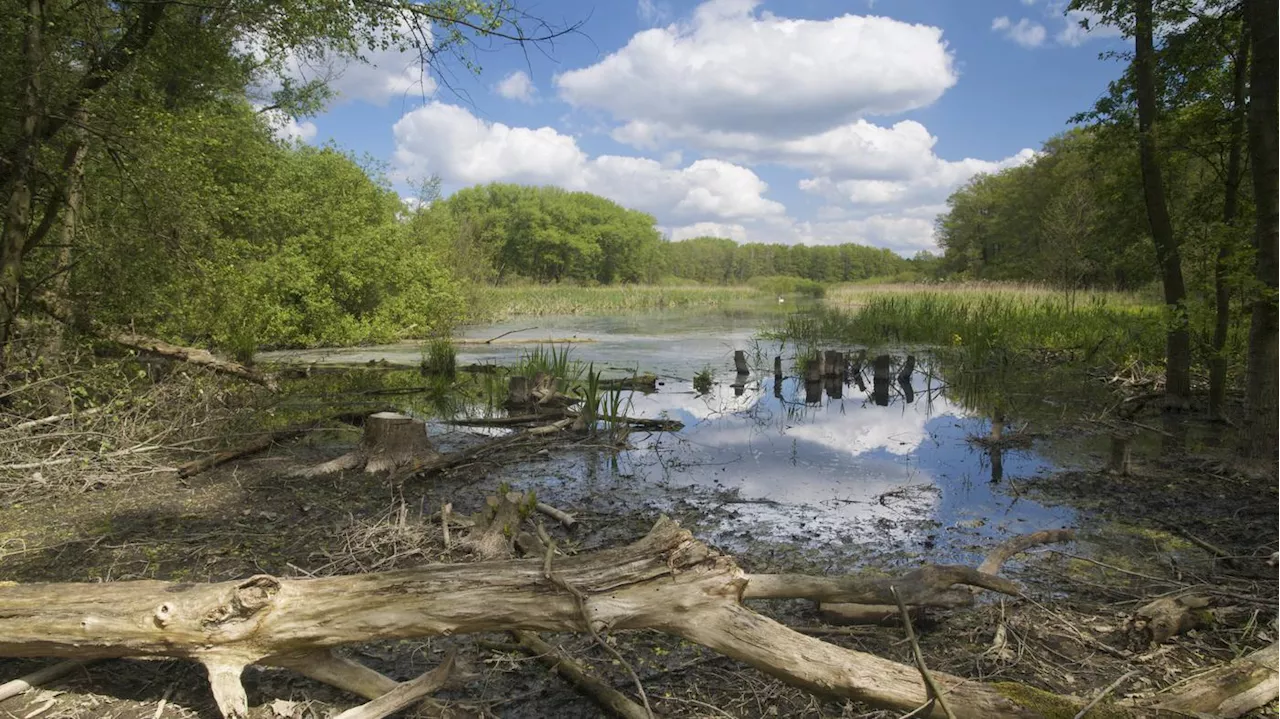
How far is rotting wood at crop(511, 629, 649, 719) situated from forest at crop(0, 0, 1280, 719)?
0.05 feet

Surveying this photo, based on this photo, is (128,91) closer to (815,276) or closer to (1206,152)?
(1206,152)

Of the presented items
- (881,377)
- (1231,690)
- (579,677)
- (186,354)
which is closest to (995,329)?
(881,377)

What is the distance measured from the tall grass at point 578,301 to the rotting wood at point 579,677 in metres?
20.7

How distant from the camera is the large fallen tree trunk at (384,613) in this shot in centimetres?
229

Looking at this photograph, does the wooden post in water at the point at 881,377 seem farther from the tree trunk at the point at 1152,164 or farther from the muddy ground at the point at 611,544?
the muddy ground at the point at 611,544

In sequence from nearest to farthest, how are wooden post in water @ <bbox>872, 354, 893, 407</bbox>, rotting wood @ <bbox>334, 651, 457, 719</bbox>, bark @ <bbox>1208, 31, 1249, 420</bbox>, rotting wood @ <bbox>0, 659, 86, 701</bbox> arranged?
rotting wood @ <bbox>334, 651, 457, 719</bbox> < rotting wood @ <bbox>0, 659, 86, 701</bbox> < bark @ <bbox>1208, 31, 1249, 420</bbox> < wooden post in water @ <bbox>872, 354, 893, 407</bbox>

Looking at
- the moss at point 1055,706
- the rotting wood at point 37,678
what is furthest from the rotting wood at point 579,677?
the rotting wood at point 37,678

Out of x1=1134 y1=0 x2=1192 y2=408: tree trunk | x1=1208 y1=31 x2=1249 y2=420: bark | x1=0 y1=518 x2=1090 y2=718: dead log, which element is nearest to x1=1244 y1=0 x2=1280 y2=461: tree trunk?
x1=1208 y1=31 x2=1249 y2=420: bark

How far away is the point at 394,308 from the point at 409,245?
2.10 m

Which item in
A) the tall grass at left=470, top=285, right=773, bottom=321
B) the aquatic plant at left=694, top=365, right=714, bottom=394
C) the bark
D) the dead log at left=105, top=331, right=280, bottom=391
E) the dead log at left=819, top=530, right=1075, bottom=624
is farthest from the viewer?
the tall grass at left=470, top=285, right=773, bottom=321

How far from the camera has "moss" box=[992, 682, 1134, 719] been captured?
201 cm

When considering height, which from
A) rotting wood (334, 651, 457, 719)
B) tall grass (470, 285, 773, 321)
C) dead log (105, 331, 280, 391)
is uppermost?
tall grass (470, 285, 773, 321)

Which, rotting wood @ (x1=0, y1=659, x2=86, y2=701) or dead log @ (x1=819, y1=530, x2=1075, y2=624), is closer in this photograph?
rotting wood @ (x1=0, y1=659, x2=86, y2=701)

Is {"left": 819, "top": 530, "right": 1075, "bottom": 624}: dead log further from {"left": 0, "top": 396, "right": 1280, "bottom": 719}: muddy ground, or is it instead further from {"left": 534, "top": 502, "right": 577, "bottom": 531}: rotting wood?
{"left": 534, "top": 502, "right": 577, "bottom": 531}: rotting wood
